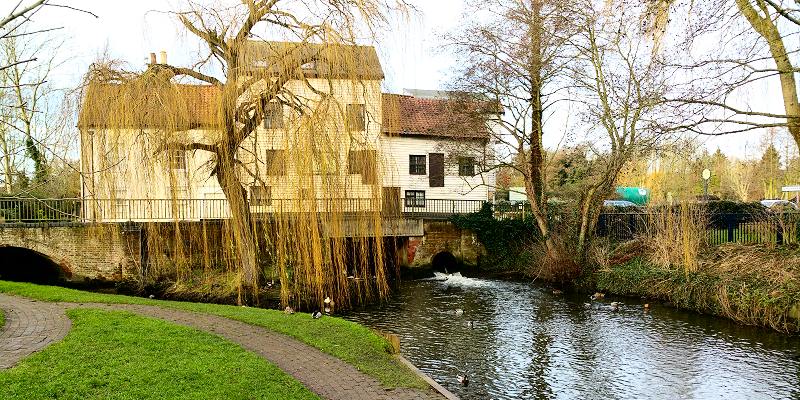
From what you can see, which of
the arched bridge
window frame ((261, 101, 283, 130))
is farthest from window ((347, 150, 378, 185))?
the arched bridge

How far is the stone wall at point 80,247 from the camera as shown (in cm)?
1836

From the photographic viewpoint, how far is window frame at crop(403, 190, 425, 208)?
27234 mm

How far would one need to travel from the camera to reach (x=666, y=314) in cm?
1414

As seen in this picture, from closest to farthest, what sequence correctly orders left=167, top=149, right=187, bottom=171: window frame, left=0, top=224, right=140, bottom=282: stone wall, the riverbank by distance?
left=167, top=149, right=187, bottom=171: window frame < the riverbank < left=0, top=224, right=140, bottom=282: stone wall

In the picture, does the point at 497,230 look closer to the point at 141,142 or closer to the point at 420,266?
the point at 420,266

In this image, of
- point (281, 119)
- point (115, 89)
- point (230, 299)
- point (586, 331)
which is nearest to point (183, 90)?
point (115, 89)

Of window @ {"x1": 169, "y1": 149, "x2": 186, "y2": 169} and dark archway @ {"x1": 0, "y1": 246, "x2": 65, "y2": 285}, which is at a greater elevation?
window @ {"x1": 169, "y1": 149, "x2": 186, "y2": 169}

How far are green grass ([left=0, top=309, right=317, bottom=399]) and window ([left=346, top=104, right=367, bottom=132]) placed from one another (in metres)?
4.79

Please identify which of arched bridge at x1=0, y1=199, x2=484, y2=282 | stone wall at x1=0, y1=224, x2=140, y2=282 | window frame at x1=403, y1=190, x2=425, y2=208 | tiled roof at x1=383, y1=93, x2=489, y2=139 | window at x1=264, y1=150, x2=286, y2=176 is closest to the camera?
window at x1=264, y1=150, x2=286, y2=176

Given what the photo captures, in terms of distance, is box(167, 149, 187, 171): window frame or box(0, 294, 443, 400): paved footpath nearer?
box(0, 294, 443, 400): paved footpath

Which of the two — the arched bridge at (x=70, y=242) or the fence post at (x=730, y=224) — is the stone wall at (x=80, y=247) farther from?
the fence post at (x=730, y=224)

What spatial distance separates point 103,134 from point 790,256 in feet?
52.9

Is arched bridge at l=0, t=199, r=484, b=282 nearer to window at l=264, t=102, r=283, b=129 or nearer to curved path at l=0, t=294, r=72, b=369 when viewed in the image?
curved path at l=0, t=294, r=72, b=369

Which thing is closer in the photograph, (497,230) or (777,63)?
(777,63)
